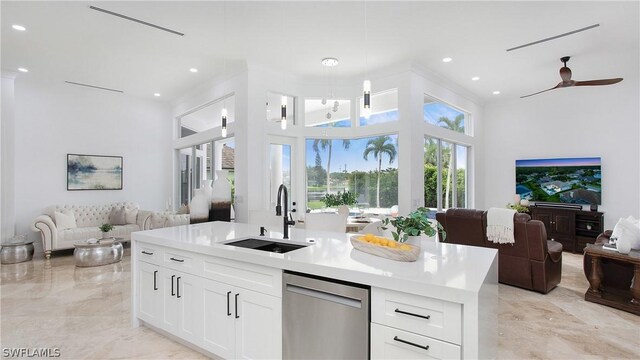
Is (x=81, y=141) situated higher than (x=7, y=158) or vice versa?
(x=81, y=141)

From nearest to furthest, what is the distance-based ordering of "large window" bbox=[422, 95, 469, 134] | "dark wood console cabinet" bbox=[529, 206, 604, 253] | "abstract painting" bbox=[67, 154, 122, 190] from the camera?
1. "dark wood console cabinet" bbox=[529, 206, 604, 253]
2. "large window" bbox=[422, 95, 469, 134]
3. "abstract painting" bbox=[67, 154, 122, 190]

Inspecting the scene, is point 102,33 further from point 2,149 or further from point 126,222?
point 126,222

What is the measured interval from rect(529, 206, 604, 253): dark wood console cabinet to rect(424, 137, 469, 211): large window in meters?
1.62

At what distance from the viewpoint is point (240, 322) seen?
2000mm

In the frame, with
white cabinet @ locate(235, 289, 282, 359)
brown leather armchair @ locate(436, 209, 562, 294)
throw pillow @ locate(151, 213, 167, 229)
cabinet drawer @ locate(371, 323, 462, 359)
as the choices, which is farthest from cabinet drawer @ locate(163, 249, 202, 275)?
throw pillow @ locate(151, 213, 167, 229)

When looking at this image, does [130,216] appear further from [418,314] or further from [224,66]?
[418,314]

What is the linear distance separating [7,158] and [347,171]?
6.04 meters

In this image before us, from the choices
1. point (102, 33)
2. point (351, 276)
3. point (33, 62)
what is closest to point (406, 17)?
point (351, 276)

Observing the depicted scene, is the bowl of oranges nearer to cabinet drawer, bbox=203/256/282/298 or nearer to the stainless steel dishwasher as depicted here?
the stainless steel dishwasher

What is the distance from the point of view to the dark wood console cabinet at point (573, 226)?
5602 mm

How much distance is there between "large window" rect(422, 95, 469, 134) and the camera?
5.74 metres

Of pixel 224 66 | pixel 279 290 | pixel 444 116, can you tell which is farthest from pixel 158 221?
pixel 444 116

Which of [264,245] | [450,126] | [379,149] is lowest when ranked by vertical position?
[264,245]

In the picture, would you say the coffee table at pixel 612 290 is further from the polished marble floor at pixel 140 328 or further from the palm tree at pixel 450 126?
the palm tree at pixel 450 126
